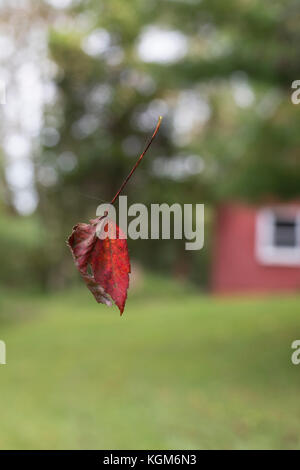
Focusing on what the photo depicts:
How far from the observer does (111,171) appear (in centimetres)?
1705

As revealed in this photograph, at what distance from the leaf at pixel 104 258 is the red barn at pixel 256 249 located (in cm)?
1489

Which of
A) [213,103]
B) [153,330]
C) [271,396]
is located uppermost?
[213,103]

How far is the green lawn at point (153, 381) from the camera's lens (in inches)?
197

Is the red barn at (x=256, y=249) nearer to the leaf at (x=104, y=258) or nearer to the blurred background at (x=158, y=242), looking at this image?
the blurred background at (x=158, y=242)

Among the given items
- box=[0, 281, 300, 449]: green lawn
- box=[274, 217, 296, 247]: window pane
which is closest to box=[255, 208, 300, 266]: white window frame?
box=[274, 217, 296, 247]: window pane

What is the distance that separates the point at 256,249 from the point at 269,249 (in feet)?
1.08

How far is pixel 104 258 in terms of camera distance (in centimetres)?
72

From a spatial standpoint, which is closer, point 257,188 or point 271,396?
point 271,396

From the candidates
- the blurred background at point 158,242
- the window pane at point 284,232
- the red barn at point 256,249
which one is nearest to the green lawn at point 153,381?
the blurred background at point 158,242

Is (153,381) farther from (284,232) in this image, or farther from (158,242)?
(158,242)

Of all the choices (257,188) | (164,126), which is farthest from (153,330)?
(164,126)
